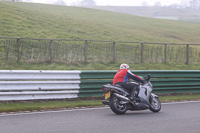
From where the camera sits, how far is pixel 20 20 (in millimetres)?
30734

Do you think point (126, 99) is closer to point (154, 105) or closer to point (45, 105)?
point (154, 105)

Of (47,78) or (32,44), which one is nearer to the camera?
(47,78)

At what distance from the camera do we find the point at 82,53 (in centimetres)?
1844

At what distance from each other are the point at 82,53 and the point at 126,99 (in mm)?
9251

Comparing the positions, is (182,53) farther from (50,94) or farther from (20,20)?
(20,20)

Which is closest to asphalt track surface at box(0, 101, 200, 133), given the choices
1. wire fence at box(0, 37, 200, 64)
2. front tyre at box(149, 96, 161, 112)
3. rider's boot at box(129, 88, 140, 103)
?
front tyre at box(149, 96, 161, 112)

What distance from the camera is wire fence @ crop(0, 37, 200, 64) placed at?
17266 mm

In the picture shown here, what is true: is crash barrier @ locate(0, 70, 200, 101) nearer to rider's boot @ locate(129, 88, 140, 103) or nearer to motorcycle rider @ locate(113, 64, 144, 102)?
motorcycle rider @ locate(113, 64, 144, 102)

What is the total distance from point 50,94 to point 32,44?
6.87m

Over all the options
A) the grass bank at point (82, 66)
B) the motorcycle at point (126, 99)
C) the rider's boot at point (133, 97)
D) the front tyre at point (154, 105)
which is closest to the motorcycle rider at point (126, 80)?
the rider's boot at point (133, 97)

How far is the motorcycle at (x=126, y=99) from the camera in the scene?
941cm

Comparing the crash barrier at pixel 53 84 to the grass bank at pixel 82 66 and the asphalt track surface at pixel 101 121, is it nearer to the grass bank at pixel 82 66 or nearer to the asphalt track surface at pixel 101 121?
the asphalt track surface at pixel 101 121

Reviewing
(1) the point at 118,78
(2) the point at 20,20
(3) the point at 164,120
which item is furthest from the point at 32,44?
Answer: (2) the point at 20,20

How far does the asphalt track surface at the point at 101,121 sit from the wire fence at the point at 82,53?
7.79 metres
